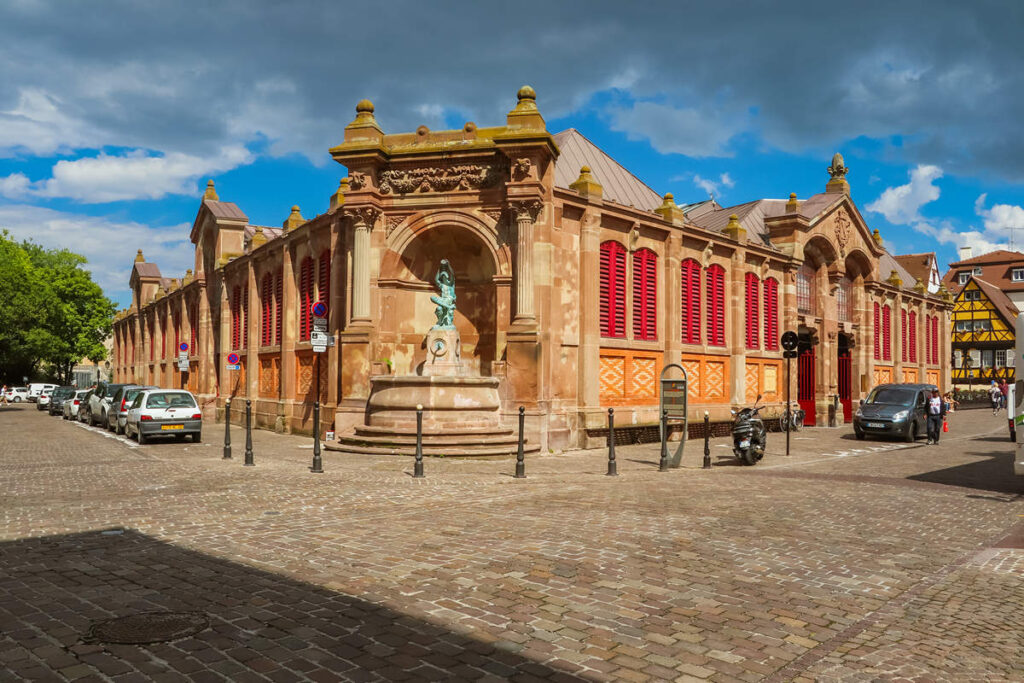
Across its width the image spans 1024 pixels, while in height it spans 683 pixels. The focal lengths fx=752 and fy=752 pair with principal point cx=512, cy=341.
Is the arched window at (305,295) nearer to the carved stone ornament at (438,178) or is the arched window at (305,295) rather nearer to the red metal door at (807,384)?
the carved stone ornament at (438,178)

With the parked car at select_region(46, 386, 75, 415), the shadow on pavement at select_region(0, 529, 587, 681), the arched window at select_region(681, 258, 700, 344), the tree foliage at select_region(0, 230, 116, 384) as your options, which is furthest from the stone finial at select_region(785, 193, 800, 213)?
the tree foliage at select_region(0, 230, 116, 384)

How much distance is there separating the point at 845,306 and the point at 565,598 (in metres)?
33.1

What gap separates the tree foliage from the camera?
4422 cm

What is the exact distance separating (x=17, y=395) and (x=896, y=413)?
2472 inches

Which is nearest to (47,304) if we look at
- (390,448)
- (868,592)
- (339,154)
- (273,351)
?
(273,351)

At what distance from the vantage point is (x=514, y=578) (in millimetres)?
6297

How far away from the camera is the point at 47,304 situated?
159ft

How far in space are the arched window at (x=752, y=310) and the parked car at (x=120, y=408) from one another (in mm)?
20530

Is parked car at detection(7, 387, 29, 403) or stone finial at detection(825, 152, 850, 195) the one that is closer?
stone finial at detection(825, 152, 850, 195)

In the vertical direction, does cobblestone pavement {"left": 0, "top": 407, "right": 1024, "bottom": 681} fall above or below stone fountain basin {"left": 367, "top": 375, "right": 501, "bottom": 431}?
below

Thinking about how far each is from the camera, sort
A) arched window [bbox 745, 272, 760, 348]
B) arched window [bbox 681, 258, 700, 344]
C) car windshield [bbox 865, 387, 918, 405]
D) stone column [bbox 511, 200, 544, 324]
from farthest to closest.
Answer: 1. arched window [bbox 745, 272, 760, 348]
2. arched window [bbox 681, 258, 700, 344]
3. car windshield [bbox 865, 387, 918, 405]
4. stone column [bbox 511, 200, 544, 324]

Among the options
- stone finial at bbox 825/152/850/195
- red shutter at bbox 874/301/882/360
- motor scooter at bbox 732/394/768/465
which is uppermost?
stone finial at bbox 825/152/850/195

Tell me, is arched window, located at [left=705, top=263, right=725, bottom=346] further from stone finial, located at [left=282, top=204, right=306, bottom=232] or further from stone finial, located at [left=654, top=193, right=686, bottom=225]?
stone finial, located at [left=282, top=204, right=306, bottom=232]

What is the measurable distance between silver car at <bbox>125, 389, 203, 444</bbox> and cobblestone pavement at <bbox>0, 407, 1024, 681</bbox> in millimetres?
7623
